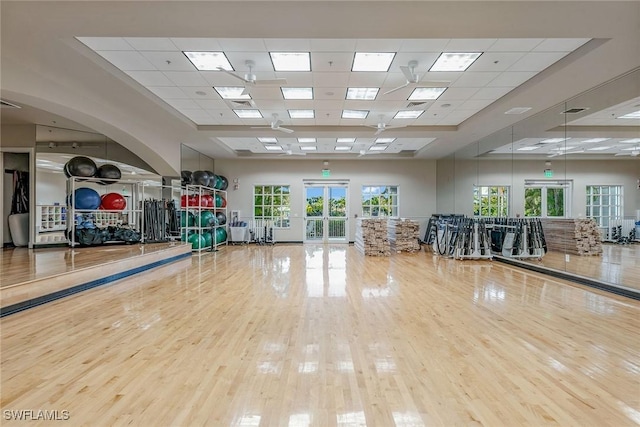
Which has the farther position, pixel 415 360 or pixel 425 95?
pixel 425 95

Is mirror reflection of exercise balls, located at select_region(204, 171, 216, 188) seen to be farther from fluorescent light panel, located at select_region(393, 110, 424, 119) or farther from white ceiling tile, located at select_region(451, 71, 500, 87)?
white ceiling tile, located at select_region(451, 71, 500, 87)

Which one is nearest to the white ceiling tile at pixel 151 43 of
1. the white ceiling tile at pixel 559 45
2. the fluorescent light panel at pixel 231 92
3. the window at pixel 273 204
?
the fluorescent light panel at pixel 231 92

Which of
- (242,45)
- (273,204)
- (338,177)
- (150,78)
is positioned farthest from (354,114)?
(273,204)

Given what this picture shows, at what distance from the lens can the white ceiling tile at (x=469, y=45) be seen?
4391 millimetres

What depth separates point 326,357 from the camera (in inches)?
107

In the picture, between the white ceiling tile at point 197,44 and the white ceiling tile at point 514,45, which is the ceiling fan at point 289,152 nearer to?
the white ceiling tile at point 197,44

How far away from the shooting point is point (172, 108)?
7188 mm

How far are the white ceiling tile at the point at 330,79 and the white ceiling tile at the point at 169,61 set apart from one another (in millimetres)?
2014

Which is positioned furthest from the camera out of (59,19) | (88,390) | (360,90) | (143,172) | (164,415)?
(143,172)

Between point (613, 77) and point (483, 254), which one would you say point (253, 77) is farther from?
point (483, 254)

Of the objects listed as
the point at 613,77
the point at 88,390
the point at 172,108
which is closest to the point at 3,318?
the point at 88,390

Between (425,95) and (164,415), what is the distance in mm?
6387

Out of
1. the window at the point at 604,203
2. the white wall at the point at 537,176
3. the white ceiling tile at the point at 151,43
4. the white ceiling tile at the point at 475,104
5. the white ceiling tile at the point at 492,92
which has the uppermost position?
the white ceiling tile at the point at 151,43

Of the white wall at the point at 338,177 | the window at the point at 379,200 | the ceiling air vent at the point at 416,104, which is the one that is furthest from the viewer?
the window at the point at 379,200
